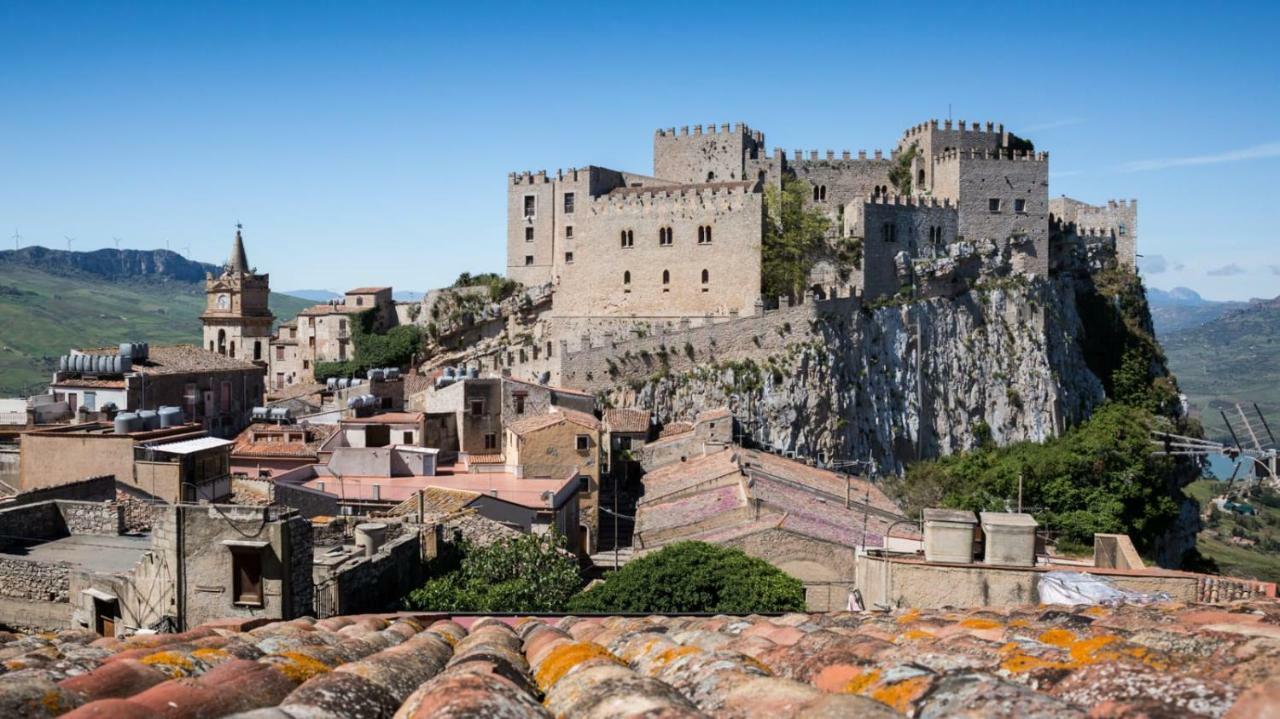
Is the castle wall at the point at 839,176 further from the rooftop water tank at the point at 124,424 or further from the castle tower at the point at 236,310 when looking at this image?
the rooftop water tank at the point at 124,424

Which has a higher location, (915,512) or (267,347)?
(267,347)

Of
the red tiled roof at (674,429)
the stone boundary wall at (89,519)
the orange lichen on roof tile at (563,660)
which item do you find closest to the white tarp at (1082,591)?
the orange lichen on roof tile at (563,660)

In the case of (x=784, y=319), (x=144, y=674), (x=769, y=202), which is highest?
(x=769, y=202)

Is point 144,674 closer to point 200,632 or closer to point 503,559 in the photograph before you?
point 200,632

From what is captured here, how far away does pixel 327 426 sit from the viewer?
36531 millimetres

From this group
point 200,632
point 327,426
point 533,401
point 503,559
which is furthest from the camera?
point 533,401

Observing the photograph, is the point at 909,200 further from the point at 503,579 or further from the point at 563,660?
the point at 563,660

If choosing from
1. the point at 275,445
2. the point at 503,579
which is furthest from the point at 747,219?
the point at 503,579

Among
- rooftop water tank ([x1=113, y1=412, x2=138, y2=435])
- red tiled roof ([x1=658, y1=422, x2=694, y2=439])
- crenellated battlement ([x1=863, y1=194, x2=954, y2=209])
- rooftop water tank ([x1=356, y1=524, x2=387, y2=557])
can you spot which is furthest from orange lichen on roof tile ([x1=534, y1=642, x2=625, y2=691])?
crenellated battlement ([x1=863, y1=194, x2=954, y2=209])

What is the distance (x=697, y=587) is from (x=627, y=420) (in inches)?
785

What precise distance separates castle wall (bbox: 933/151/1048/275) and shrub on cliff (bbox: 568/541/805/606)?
39991 mm

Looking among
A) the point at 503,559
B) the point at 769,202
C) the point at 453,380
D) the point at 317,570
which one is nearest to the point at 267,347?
the point at 453,380

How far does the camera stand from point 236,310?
60.4m

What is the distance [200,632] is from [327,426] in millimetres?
27290
